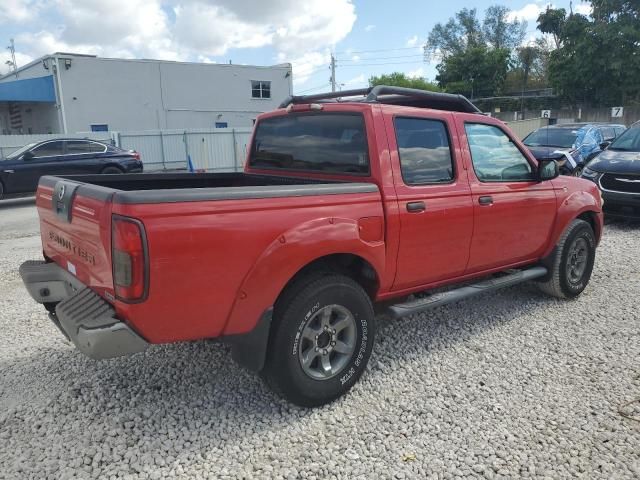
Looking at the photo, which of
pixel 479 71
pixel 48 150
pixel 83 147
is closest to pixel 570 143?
pixel 83 147

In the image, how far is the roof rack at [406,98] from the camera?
3.83m

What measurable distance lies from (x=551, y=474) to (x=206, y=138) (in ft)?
68.7

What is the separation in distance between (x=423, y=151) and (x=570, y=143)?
10.1 meters

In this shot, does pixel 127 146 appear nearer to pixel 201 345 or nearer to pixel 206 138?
pixel 206 138

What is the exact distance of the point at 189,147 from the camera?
71.1ft

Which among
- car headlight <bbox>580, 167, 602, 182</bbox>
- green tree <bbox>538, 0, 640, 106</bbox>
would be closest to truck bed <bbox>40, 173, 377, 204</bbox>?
car headlight <bbox>580, 167, 602, 182</bbox>

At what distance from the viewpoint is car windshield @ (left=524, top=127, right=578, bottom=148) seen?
485 inches

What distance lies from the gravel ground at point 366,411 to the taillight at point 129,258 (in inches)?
37.1

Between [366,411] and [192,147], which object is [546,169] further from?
[192,147]

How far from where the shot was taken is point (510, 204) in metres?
4.25

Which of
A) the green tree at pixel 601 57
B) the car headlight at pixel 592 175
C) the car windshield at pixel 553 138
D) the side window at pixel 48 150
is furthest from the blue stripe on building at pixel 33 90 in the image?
the green tree at pixel 601 57

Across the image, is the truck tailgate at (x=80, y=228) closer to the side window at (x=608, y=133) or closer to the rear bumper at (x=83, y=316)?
the rear bumper at (x=83, y=316)

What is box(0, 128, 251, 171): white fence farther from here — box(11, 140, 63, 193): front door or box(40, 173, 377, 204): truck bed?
box(40, 173, 377, 204): truck bed

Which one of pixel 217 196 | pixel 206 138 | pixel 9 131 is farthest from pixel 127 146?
→ pixel 217 196
